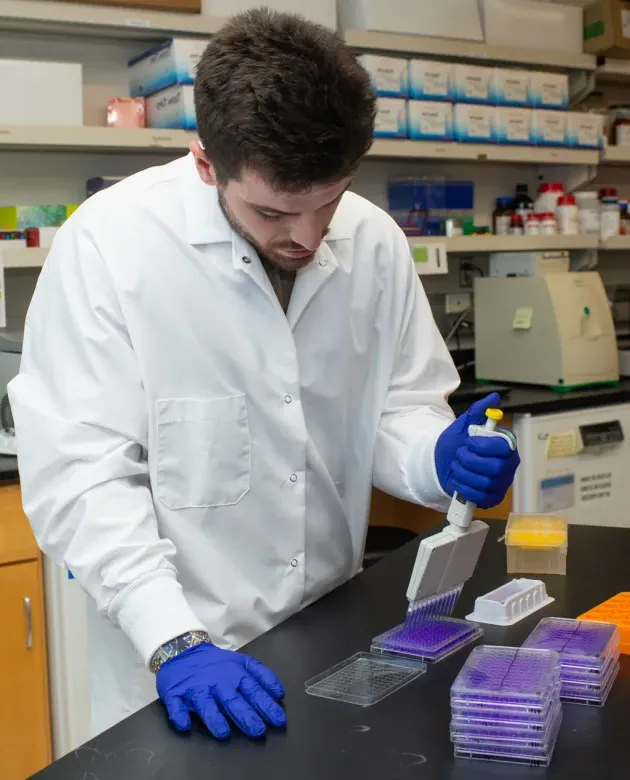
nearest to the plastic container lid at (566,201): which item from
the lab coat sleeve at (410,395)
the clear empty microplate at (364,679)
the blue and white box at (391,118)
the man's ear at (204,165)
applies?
the blue and white box at (391,118)

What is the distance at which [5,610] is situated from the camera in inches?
92.2

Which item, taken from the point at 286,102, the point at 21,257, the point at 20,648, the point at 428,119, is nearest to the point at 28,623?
the point at 20,648

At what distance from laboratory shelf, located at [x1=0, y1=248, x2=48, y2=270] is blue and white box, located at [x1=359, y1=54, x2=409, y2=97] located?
1219 mm

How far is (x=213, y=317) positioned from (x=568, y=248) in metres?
2.46

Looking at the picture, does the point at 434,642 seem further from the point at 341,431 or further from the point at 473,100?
the point at 473,100

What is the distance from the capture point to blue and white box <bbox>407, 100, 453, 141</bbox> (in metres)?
3.25

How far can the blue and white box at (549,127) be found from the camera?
139 inches

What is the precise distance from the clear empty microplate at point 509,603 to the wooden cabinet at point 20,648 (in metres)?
1.37

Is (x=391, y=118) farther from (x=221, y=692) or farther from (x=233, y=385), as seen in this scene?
(x=221, y=692)

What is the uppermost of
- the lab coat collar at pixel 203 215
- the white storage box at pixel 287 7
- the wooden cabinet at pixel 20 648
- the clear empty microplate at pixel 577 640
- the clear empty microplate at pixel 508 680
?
the white storage box at pixel 287 7

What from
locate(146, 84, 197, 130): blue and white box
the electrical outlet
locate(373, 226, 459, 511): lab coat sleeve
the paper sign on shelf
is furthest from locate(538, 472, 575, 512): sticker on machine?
locate(146, 84, 197, 130): blue and white box

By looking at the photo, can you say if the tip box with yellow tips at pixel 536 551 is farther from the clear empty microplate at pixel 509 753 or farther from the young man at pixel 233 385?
the clear empty microplate at pixel 509 753

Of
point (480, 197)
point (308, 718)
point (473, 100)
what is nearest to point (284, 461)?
point (308, 718)

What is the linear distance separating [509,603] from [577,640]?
0.16 meters
